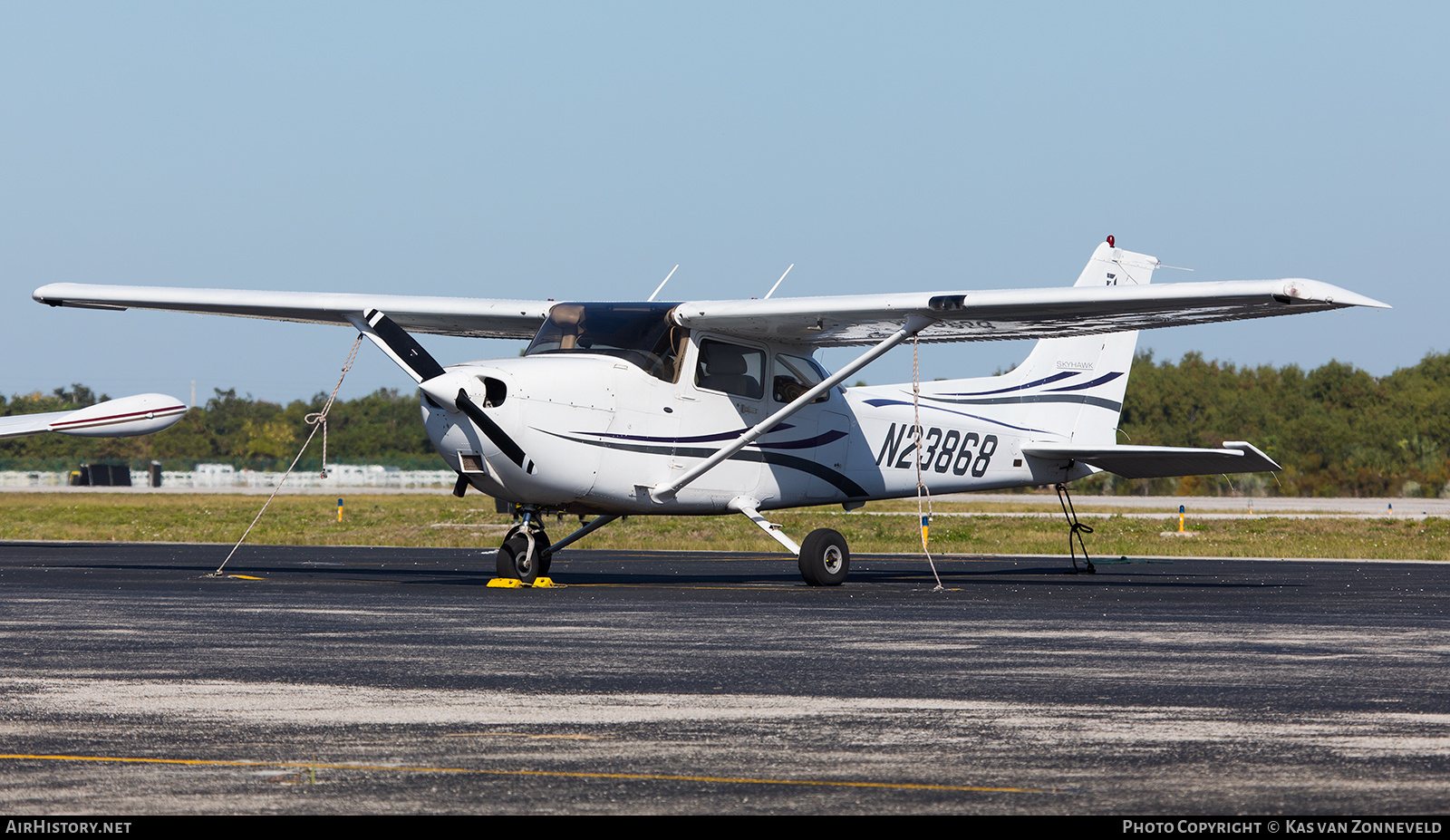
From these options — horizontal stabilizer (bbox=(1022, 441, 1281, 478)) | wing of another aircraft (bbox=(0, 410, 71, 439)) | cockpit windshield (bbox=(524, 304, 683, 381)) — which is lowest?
horizontal stabilizer (bbox=(1022, 441, 1281, 478))

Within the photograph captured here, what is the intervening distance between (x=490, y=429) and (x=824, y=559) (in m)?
4.18

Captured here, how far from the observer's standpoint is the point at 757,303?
16062mm

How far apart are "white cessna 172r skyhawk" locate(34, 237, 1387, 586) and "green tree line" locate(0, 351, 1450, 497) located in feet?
177

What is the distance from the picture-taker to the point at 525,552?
15875 mm

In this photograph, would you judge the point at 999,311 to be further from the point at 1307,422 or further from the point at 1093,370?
the point at 1307,422

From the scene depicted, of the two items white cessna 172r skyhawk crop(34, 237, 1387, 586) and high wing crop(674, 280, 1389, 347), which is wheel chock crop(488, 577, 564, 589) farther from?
high wing crop(674, 280, 1389, 347)

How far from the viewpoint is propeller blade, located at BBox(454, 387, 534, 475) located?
1418cm

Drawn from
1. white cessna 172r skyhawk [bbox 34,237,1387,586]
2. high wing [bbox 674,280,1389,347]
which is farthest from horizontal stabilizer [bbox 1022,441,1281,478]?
high wing [bbox 674,280,1389,347]

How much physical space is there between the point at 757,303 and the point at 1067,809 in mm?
11594

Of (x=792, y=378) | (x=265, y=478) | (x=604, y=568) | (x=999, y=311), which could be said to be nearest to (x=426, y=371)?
(x=792, y=378)

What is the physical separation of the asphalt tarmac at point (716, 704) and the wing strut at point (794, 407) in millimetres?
1584

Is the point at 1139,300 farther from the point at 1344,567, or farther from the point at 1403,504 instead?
the point at 1403,504
